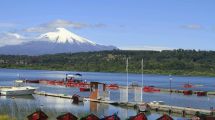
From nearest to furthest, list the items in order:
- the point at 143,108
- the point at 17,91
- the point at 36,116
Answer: the point at 36,116
the point at 143,108
the point at 17,91

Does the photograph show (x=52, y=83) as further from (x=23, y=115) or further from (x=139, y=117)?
(x=139, y=117)

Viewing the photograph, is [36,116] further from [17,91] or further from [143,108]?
[17,91]

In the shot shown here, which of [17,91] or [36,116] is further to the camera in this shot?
[17,91]

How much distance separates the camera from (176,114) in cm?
6097

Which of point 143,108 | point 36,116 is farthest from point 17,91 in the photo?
point 36,116

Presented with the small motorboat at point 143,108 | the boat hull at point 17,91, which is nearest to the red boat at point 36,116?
the small motorboat at point 143,108

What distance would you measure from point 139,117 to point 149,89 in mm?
64328

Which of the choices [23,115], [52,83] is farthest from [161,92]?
[23,115]

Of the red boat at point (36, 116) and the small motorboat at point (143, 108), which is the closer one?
the red boat at point (36, 116)

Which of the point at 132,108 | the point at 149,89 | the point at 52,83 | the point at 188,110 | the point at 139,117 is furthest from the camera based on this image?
the point at 52,83

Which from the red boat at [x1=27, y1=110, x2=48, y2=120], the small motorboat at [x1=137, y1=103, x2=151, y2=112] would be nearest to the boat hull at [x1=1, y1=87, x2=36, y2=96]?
the small motorboat at [x1=137, y1=103, x2=151, y2=112]

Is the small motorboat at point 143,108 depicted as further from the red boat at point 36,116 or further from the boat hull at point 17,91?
the boat hull at point 17,91

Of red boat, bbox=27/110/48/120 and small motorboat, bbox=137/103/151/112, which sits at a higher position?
red boat, bbox=27/110/48/120

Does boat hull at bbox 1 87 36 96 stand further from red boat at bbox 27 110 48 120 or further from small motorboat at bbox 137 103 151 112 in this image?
red boat at bbox 27 110 48 120
